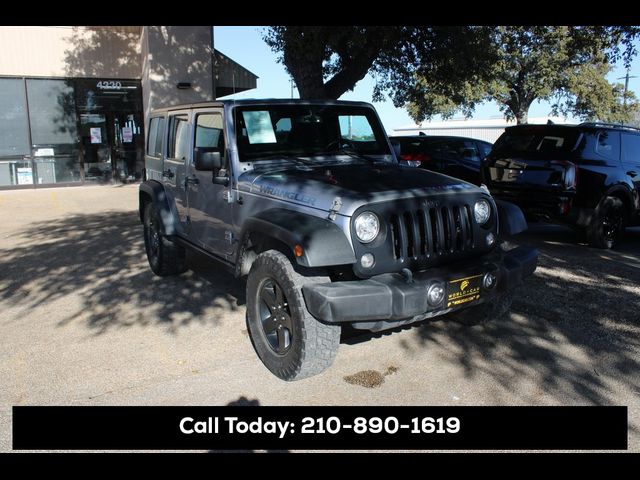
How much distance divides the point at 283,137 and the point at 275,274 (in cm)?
154

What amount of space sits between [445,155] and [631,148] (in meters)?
3.95

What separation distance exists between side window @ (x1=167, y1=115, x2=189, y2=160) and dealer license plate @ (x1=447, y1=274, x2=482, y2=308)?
10.0 feet

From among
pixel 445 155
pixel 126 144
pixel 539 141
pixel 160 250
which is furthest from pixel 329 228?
pixel 126 144

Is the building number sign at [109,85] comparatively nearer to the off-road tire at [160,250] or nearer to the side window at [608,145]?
the off-road tire at [160,250]

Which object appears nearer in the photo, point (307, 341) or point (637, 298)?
point (307, 341)

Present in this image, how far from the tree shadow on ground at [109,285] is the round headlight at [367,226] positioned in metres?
2.06

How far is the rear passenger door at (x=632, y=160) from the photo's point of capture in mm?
7973

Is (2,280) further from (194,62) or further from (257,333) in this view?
(194,62)

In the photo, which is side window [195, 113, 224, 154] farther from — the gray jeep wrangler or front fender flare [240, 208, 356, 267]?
front fender flare [240, 208, 356, 267]

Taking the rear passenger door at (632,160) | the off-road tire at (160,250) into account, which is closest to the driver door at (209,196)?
the off-road tire at (160,250)

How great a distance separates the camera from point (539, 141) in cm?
783

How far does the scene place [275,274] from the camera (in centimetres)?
366
